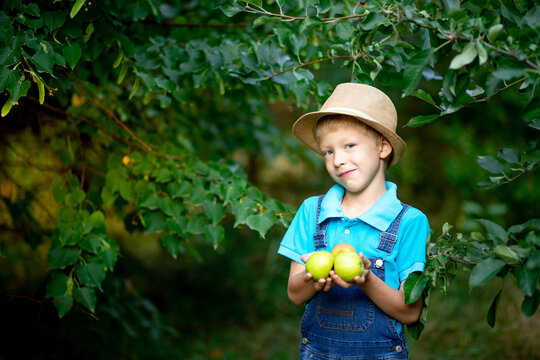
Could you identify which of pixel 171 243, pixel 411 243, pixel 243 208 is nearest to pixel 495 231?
pixel 411 243

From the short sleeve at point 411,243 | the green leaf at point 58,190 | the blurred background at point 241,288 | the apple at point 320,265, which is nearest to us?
Answer: the apple at point 320,265

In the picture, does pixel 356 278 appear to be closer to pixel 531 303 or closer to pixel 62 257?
pixel 531 303

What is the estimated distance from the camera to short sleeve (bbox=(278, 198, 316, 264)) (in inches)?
76.7

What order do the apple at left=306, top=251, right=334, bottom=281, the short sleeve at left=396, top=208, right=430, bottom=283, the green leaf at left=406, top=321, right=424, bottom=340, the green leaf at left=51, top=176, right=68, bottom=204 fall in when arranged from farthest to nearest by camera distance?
the green leaf at left=51, top=176, right=68, bottom=204
the green leaf at left=406, top=321, right=424, bottom=340
the short sleeve at left=396, top=208, right=430, bottom=283
the apple at left=306, top=251, right=334, bottom=281

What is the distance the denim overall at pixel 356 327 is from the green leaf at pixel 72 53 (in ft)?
4.80

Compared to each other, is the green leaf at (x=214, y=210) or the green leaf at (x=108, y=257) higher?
the green leaf at (x=214, y=210)

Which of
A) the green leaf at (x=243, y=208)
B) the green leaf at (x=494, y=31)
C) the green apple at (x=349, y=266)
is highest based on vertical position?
the green leaf at (x=494, y=31)

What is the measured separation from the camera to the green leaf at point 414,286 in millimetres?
1672

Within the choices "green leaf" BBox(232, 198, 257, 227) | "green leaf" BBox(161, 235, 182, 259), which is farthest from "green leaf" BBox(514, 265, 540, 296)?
"green leaf" BBox(161, 235, 182, 259)

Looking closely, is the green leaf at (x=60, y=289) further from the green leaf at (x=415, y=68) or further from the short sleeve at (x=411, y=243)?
the green leaf at (x=415, y=68)

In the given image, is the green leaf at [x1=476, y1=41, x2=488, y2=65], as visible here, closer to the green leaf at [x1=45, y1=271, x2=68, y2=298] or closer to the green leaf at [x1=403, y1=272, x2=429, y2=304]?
the green leaf at [x1=403, y1=272, x2=429, y2=304]

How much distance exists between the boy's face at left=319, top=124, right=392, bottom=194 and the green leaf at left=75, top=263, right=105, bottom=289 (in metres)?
1.28

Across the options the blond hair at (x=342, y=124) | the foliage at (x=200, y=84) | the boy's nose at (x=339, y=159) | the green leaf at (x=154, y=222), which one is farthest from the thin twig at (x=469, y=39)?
the green leaf at (x=154, y=222)

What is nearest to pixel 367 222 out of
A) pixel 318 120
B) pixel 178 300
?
pixel 318 120
